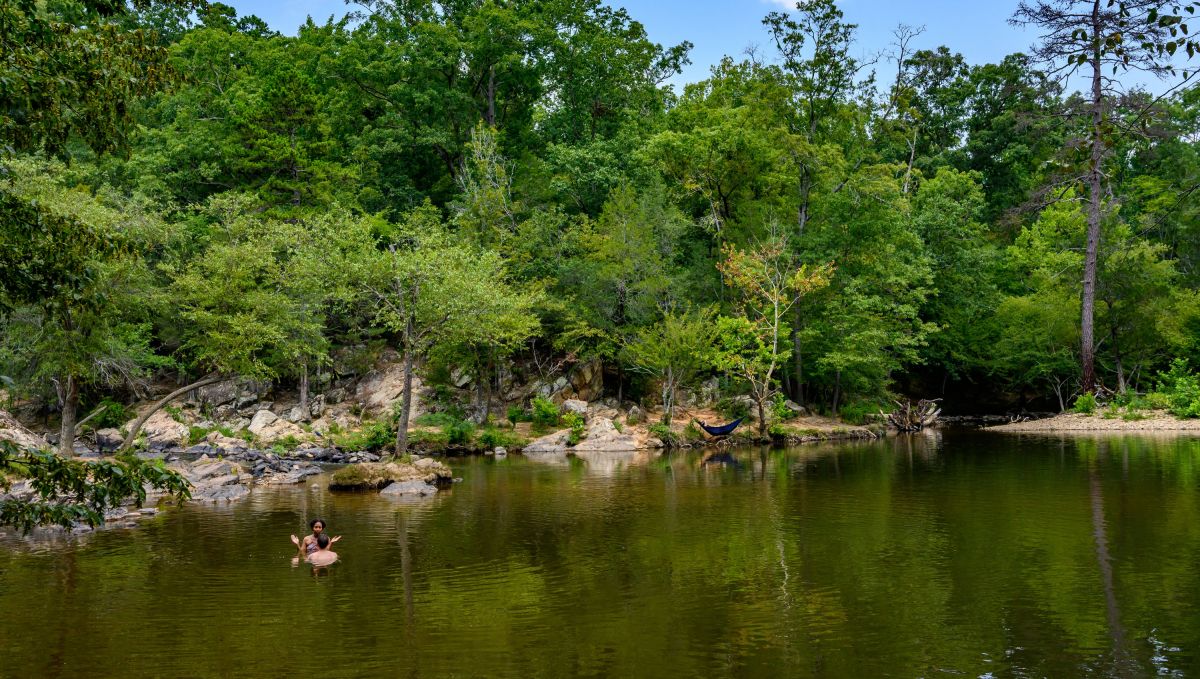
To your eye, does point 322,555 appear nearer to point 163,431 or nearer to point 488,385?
point 163,431

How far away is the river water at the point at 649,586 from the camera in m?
9.91

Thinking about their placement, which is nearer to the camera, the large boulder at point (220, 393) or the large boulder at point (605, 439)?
the large boulder at point (605, 439)

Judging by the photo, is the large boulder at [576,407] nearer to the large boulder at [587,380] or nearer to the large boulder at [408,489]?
the large boulder at [587,380]

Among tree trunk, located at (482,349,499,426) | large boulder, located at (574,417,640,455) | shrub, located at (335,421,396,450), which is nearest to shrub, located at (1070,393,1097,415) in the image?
large boulder, located at (574,417,640,455)

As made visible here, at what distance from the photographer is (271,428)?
37.7 metres

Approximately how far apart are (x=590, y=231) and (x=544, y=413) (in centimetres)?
1100

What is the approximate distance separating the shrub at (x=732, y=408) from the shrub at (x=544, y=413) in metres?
8.37

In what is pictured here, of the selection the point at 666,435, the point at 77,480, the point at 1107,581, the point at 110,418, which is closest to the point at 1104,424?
the point at 666,435

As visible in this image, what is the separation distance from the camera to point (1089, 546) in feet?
48.6

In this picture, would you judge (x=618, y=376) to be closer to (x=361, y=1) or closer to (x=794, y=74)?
(x=794, y=74)

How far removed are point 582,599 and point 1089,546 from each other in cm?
923

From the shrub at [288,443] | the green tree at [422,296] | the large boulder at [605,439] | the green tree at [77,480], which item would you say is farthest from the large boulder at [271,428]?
the green tree at [77,480]

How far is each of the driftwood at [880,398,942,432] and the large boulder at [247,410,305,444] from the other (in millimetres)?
28976

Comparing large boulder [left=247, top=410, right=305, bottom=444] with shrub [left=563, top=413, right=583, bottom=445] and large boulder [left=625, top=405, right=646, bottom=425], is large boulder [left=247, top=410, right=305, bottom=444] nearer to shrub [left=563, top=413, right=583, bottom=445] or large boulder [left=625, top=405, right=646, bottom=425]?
shrub [left=563, top=413, right=583, bottom=445]
